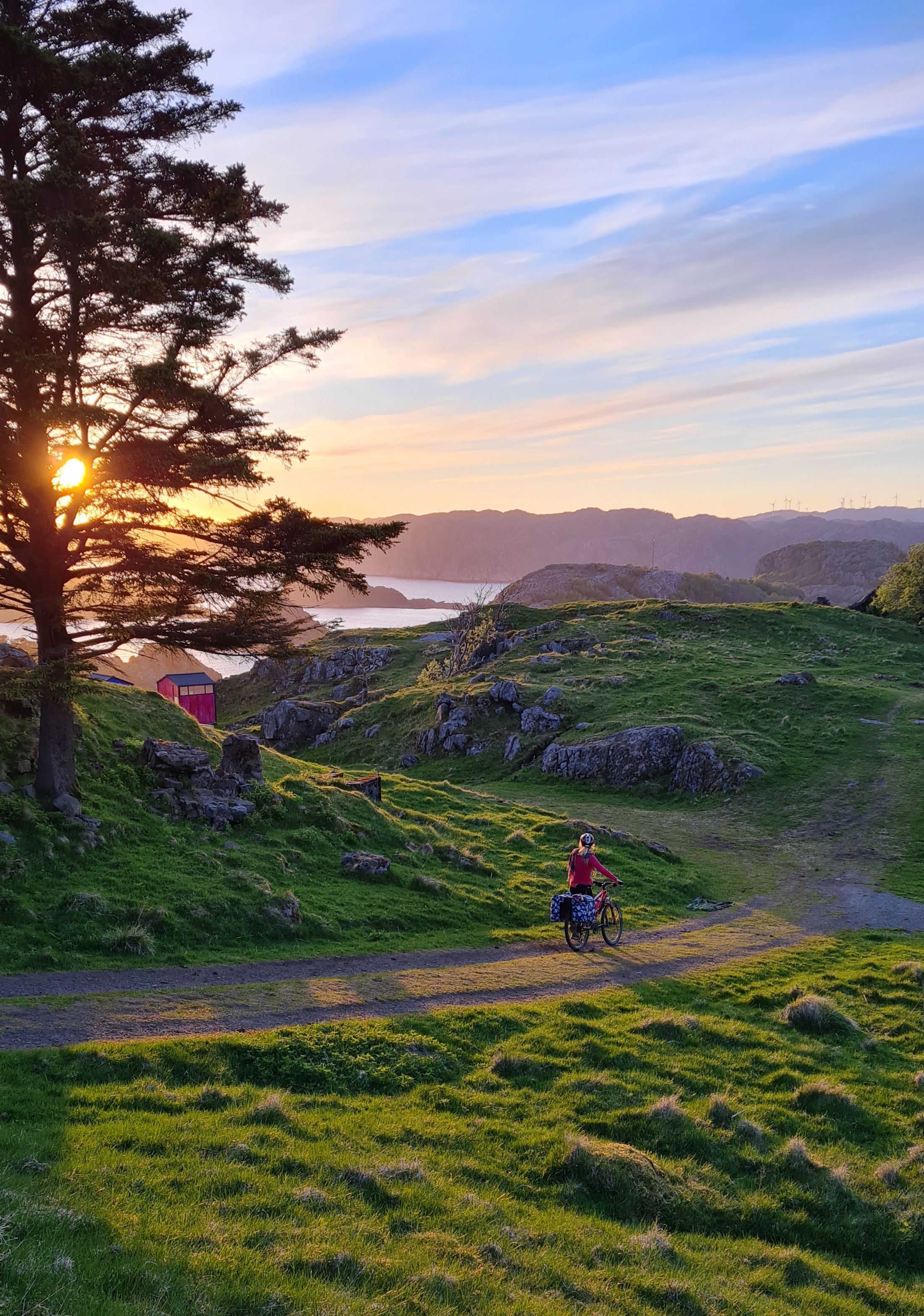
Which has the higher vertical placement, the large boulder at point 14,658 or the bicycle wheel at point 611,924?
the large boulder at point 14,658

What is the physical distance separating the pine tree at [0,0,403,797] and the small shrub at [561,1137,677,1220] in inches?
525

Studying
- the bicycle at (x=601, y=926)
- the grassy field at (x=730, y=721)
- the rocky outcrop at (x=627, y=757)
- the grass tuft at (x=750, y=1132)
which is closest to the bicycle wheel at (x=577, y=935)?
the bicycle at (x=601, y=926)

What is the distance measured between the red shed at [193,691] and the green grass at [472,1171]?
5315 cm

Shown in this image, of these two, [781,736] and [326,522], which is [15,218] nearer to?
[326,522]

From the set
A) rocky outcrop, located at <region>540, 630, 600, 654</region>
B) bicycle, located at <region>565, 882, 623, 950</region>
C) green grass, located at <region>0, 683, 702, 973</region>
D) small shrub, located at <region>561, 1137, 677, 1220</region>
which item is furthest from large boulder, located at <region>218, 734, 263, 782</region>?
rocky outcrop, located at <region>540, 630, 600, 654</region>

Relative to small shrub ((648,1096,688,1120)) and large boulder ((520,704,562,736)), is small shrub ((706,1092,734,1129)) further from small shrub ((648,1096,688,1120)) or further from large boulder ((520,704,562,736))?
large boulder ((520,704,562,736))

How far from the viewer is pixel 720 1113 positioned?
41.8 ft

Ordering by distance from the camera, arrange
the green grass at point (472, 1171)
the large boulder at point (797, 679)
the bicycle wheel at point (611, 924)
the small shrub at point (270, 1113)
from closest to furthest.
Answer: the green grass at point (472, 1171) → the small shrub at point (270, 1113) → the bicycle wheel at point (611, 924) → the large boulder at point (797, 679)

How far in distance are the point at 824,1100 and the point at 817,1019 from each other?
3.70 metres

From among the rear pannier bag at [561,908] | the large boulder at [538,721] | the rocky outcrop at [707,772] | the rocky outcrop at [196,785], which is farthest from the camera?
the large boulder at [538,721]

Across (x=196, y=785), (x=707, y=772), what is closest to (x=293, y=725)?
(x=707, y=772)

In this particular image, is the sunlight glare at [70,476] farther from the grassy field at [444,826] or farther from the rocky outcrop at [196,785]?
the rocky outcrop at [196,785]

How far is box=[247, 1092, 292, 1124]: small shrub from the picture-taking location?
1054 cm

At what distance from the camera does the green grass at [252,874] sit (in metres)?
17.0
